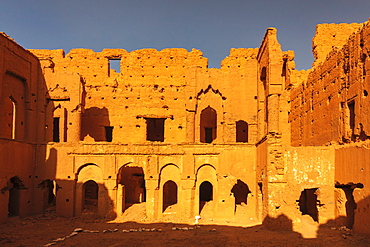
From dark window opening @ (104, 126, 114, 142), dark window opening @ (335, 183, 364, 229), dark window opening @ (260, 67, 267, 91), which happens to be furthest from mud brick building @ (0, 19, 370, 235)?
dark window opening @ (104, 126, 114, 142)

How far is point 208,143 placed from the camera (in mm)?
18922

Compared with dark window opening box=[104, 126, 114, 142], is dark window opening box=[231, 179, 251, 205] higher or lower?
lower

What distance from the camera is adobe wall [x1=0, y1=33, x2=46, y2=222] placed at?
55.8 feet

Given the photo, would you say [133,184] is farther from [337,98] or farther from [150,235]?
[337,98]

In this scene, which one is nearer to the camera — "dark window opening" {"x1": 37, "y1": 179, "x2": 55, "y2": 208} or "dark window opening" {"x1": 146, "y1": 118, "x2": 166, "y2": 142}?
"dark window opening" {"x1": 37, "y1": 179, "x2": 55, "y2": 208}

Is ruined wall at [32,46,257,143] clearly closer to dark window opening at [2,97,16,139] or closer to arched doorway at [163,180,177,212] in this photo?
arched doorway at [163,180,177,212]

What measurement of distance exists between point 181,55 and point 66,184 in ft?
47.2

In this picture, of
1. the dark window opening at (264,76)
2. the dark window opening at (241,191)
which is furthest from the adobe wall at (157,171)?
the dark window opening at (264,76)

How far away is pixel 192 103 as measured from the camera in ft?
→ 67.9

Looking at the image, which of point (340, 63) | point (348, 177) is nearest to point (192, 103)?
point (340, 63)

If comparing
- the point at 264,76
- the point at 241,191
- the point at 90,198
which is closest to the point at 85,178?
the point at 90,198

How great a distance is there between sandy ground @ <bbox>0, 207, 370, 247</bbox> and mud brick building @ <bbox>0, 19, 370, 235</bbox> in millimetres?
985

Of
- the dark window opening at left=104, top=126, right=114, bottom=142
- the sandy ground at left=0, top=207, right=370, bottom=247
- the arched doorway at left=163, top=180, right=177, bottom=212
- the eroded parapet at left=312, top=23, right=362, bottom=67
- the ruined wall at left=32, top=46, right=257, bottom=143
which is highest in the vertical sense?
the eroded parapet at left=312, top=23, right=362, bottom=67

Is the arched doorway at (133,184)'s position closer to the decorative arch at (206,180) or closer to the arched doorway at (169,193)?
the arched doorway at (169,193)
